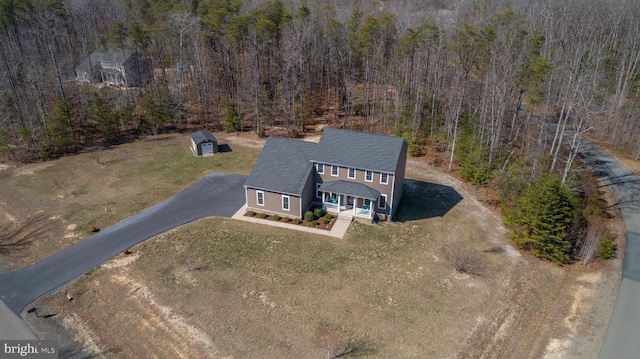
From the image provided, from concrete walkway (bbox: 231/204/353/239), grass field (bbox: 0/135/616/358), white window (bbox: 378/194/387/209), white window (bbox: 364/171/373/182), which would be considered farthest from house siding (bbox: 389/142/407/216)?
concrete walkway (bbox: 231/204/353/239)

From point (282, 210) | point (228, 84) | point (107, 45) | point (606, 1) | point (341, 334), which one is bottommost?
point (341, 334)

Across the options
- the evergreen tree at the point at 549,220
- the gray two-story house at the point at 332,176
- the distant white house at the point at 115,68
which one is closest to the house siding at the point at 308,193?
the gray two-story house at the point at 332,176

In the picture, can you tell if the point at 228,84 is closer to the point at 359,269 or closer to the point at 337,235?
the point at 337,235

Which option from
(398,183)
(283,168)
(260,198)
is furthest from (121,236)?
(398,183)

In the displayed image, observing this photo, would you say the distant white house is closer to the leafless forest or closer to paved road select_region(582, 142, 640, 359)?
the leafless forest

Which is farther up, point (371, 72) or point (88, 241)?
point (371, 72)

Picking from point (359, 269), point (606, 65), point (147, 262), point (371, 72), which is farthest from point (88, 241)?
point (606, 65)

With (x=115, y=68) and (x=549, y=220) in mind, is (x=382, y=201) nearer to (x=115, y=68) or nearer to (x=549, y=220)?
(x=549, y=220)
